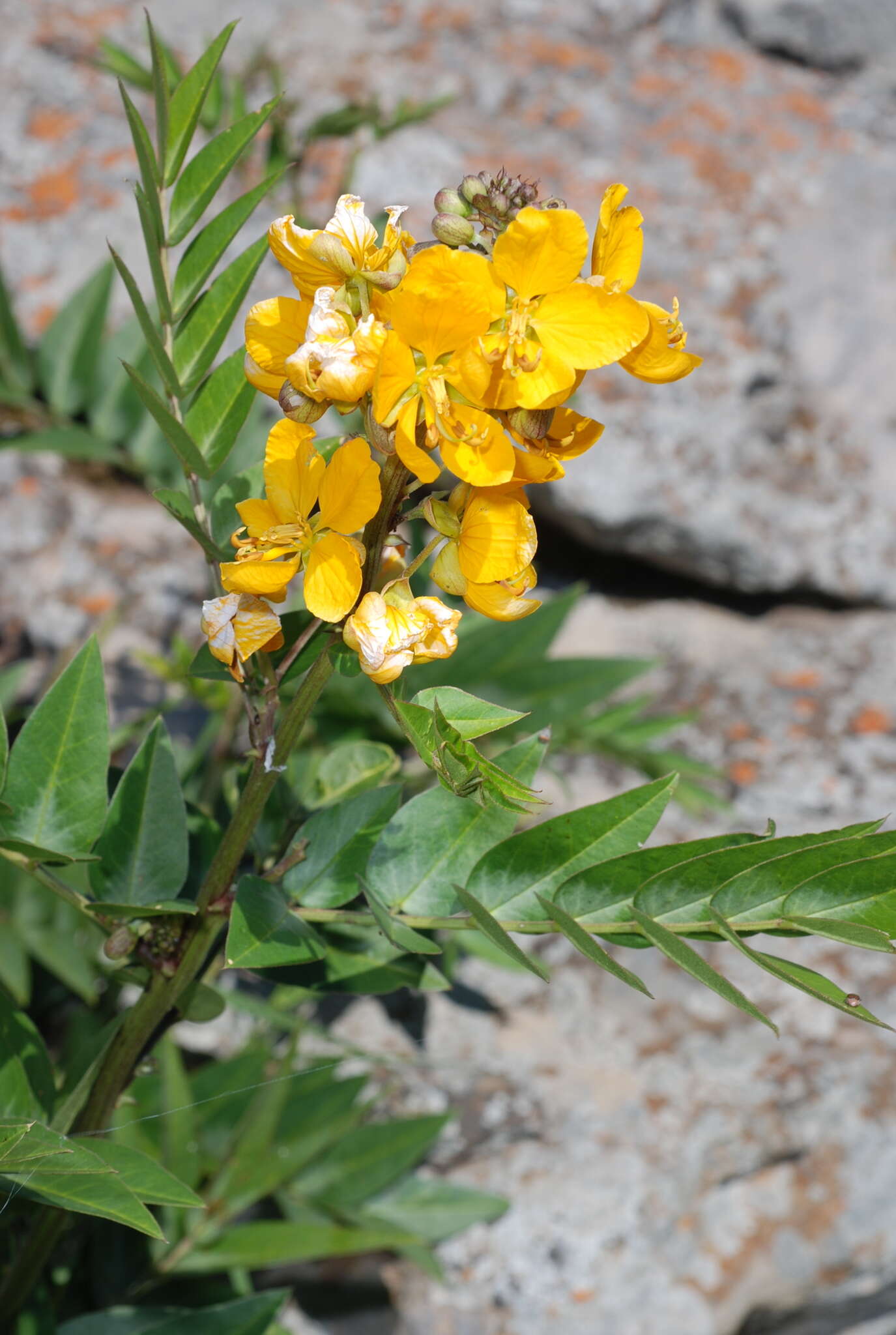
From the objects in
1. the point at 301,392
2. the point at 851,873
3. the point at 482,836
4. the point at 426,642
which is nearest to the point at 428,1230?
the point at 482,836

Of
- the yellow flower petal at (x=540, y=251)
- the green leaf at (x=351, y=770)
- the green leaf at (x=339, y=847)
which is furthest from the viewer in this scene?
the green leaf at (x=351, y=770)

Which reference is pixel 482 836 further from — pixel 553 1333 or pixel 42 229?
pixel 42 229

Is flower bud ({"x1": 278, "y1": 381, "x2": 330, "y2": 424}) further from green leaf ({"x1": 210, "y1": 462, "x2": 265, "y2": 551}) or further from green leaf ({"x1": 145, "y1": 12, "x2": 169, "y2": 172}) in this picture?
green leaf ({"x1": 145, "y1": 12, "x2": 169, "y2": 172})

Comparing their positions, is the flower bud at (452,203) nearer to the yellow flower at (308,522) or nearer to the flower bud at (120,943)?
the yellow flower at (308,522)

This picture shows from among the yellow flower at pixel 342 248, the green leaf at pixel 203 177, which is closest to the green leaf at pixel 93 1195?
the yellow flower at pixel 342 248

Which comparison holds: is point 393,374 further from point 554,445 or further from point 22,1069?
point 22,1069

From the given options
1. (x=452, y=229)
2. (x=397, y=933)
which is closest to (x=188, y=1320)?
(x=397, y=933)
